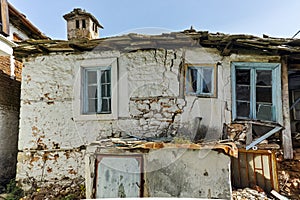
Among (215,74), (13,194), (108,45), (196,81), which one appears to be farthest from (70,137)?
(215,74)

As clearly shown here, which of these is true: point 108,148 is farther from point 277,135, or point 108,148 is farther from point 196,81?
point 277,135

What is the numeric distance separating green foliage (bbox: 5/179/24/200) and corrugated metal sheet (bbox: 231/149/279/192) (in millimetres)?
5059

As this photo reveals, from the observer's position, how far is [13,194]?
6078 mm

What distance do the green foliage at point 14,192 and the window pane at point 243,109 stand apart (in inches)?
220

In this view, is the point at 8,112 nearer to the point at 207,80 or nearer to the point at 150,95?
the point at 150,95

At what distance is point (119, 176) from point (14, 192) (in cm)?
334

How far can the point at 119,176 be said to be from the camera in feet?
14.5

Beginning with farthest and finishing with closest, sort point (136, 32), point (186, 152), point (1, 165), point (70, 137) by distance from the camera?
point (1, 165) → point (70, 137) → point (136, 32) → point (186, 152)

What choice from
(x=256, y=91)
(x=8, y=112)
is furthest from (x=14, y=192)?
(x=256, y=91)

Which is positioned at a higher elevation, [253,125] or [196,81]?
[196,81]

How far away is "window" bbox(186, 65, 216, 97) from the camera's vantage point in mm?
5941

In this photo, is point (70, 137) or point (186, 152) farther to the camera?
point (70, 137)

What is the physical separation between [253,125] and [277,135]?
0.57 m

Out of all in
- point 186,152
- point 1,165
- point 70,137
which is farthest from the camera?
point 1,165
